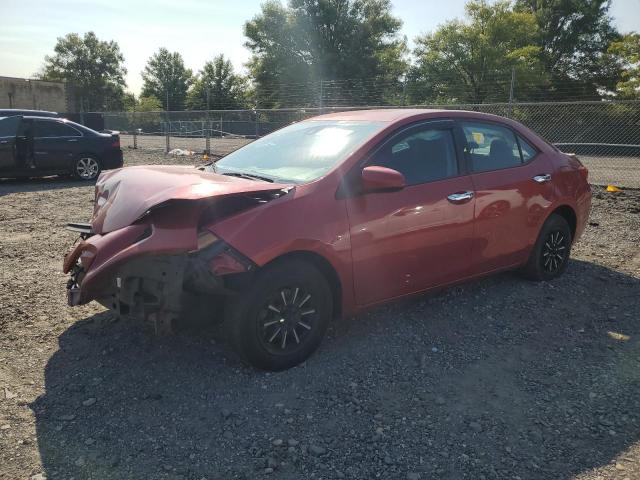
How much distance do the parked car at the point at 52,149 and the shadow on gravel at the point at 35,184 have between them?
237 millimetres

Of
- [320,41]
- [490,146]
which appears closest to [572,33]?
[320,41]

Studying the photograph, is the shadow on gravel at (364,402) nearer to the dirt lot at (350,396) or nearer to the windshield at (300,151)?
Result: the dirt lot at (350,396)

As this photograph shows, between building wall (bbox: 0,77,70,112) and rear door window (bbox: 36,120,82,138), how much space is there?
36226 millimetres

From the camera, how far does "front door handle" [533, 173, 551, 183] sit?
4.75 meters

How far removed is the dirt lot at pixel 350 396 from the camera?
2598mm

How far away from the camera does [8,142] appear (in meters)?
10.8

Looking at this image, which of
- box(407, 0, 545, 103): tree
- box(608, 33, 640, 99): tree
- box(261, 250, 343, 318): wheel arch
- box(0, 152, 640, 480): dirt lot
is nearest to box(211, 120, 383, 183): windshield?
box(261, 250, 343, 318): wheel arch

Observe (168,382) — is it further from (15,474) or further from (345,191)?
(345,191)

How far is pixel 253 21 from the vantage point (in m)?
48.8

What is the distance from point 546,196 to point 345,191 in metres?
2.32

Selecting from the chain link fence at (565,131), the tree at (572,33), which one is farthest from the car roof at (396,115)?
the tree at (572,33)

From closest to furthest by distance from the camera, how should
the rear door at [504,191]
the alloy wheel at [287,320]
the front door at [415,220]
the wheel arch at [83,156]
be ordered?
1. the alloy wheel at [287,320]
2. the front door at [415,220]
3. the rear door at [504,191]
4. the wheel arch at [83,156]

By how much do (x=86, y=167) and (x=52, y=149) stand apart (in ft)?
2.71

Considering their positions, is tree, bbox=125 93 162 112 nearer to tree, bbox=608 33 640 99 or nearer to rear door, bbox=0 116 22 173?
tree, bbox=608 33 640 99
